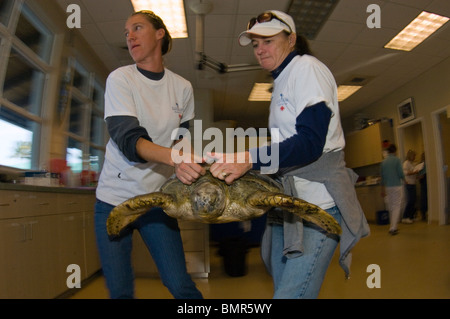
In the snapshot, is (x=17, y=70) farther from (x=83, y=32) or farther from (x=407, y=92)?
(x=407, y=92)

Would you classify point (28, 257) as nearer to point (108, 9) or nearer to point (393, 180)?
point (108, 9)

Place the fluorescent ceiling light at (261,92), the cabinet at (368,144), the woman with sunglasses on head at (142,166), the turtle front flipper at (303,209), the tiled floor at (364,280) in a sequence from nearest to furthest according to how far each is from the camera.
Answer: the turtle front flipper at (303,209), the woman with sunglasses on head at (142,166), the tiled floor at (364,280), the fluorescent ceiling light at (261,92), the cabinet at (368,144)

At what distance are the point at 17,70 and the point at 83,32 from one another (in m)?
1.01

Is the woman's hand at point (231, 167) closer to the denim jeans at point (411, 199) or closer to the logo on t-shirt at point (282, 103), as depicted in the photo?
the logo on t-shirt at point (282, 103)

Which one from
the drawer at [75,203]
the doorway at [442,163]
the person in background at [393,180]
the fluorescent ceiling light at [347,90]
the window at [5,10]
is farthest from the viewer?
the fluorescent ceiling light at [347,90]

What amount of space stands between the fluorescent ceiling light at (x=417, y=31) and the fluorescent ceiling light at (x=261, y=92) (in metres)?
2.03

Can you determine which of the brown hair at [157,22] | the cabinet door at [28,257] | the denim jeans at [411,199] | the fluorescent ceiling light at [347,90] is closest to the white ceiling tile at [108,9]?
the cabinet door at [28,257]

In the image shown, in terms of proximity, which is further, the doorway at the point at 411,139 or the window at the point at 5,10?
the doorway at the point at 411,139

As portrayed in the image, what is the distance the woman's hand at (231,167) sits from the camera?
66 cm

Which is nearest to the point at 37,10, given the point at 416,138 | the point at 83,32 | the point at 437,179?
the point at 83,32

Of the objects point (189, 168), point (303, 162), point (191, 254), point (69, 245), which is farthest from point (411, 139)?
point (189, 168)

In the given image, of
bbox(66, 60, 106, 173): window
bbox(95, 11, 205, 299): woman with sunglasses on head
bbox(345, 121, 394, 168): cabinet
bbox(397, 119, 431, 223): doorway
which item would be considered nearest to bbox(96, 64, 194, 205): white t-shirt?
bbox(95, 11, 205, 299): woman with sunglasses on head

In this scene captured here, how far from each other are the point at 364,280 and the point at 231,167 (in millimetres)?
2078

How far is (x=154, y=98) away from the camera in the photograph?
3.17 feet
